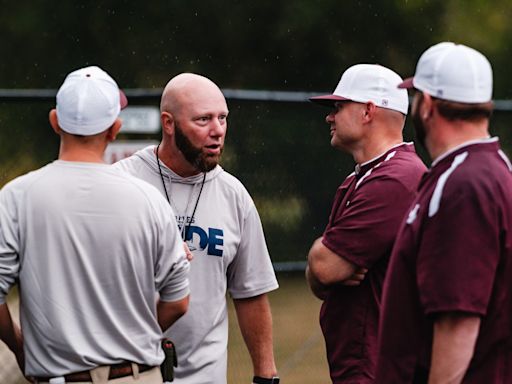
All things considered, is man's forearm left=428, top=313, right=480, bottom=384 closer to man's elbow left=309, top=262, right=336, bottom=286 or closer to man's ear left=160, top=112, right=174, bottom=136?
man's elbow left=309, top=262, right=336, bottom=286

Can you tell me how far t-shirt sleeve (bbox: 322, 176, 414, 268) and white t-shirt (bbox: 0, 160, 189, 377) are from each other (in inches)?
35.8

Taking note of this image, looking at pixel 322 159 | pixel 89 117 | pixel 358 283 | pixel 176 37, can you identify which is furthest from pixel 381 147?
pixel 176 37

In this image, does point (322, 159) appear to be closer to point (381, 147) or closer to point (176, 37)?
point (381, 147)

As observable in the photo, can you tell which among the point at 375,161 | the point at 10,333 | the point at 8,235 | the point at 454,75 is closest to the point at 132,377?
the point at 10,333

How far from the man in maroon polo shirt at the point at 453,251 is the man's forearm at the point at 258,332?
162 centimetres

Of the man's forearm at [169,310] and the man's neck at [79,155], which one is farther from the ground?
the man's neck at [79,155]

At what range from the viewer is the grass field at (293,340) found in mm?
9141

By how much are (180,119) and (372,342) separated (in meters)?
1.33

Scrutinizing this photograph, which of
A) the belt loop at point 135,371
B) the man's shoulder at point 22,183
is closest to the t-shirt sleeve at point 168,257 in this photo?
the belt loop at point 135,371

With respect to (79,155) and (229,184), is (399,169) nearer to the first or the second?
(229,184)

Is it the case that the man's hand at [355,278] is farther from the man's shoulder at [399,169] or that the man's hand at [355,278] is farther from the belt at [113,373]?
the belt at [113,373]

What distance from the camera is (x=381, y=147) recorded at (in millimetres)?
5535

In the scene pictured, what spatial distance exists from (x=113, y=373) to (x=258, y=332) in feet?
4.26

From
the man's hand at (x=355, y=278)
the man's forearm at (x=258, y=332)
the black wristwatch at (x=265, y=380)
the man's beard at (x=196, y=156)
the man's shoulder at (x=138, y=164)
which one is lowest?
the black wristwatch at (x=265, y=380)
